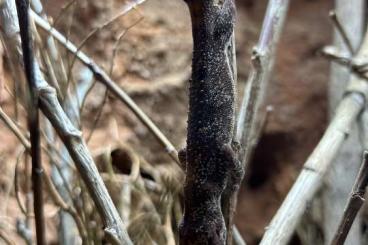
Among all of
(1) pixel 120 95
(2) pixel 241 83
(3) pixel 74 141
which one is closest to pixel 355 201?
(3) pixel 74 141

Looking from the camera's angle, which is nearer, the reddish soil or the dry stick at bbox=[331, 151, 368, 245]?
the dry stick at bbox=[331, 151, 368, 245]

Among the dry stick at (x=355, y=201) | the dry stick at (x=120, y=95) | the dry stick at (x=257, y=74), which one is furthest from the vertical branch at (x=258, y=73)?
the dry stick at (x=355, y=201)

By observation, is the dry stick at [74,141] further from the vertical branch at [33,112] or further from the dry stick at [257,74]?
the dry stick at [257,74]

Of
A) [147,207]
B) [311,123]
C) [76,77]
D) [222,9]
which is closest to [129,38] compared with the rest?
[76,77]

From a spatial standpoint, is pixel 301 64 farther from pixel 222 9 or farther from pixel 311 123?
pixel 222 9

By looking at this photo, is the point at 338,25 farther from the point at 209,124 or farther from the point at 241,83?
the point at 241,83

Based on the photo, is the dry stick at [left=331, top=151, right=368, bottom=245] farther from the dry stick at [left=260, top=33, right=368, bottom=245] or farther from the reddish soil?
the reddish soil

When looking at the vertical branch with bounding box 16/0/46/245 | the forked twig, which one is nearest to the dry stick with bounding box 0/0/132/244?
the vertical branch with bounding box 16/0/46/245
